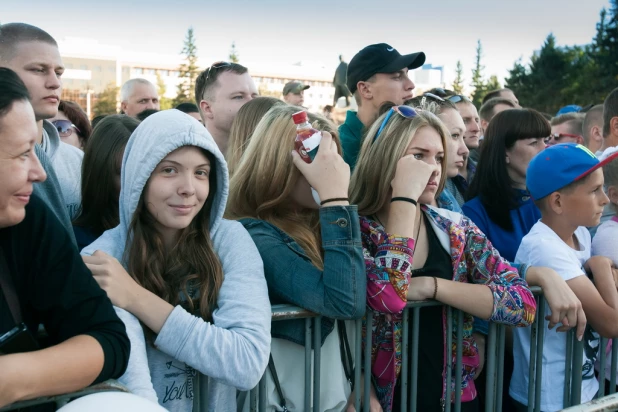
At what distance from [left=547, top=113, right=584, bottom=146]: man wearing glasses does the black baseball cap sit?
9.01ft

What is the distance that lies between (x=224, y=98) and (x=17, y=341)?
12.1 feet

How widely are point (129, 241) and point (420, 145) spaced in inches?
53.5

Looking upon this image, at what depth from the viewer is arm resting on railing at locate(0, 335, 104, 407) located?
4.76ft

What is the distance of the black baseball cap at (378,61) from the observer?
4738 mm

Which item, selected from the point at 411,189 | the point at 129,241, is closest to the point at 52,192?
the point at 129,241

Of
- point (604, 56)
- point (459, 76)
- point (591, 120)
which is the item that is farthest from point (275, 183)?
point (459, 76)

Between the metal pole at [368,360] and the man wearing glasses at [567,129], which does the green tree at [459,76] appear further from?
the metal pole at [368,360]

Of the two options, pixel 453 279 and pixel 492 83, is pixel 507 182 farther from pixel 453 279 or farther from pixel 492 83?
pixel 492 83

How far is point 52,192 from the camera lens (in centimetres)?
272

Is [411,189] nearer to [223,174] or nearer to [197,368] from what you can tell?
[223,174]

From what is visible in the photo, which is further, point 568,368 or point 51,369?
point 568,368

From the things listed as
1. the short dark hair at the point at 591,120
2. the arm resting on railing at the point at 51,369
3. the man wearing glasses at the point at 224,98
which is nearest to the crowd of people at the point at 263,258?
the arm resting on railing at the point at 51,369

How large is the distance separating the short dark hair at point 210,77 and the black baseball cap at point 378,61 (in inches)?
39.3

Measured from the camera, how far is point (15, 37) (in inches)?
142
